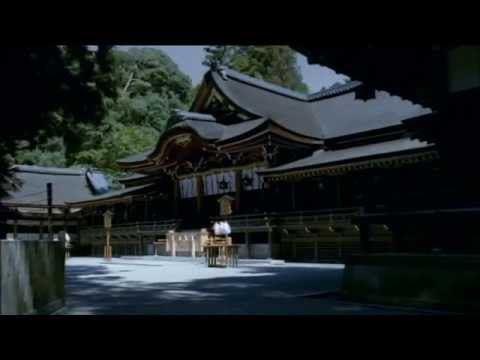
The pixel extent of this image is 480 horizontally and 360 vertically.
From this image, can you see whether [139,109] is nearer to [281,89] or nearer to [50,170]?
[50,170]

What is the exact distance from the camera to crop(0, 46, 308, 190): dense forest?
8.45 m

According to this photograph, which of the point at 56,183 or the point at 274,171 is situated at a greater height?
the point at 56,183

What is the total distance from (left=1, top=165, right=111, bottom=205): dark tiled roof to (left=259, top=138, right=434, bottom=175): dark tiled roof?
16.1m

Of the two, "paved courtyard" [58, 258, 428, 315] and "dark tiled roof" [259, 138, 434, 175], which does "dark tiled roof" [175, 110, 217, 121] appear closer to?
"dark tiled roof" [259, 138, 434, 175]

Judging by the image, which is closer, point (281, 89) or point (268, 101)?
point (268, 101)

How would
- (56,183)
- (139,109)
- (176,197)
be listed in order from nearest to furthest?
1. (176,197)
2. (56,183)
3. (139,109)

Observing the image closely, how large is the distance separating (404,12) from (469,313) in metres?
3.26

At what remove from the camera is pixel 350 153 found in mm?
17594

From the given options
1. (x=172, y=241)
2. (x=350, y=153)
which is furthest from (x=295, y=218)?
(x=172, y=241)

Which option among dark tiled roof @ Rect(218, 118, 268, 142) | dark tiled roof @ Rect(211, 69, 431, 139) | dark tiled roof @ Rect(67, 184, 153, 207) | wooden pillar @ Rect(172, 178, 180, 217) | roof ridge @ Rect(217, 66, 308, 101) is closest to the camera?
dark tiled roof @ Rect(211, 69, 431, 139)

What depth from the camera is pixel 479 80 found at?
6699 mm

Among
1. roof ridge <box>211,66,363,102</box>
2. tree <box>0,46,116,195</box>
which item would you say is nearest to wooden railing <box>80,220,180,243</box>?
roof ridge <box>211,66,363,102</box>

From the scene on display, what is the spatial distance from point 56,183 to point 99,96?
2576 centimetres

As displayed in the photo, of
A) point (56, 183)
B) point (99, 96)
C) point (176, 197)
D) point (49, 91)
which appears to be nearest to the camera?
point (49, 91)
